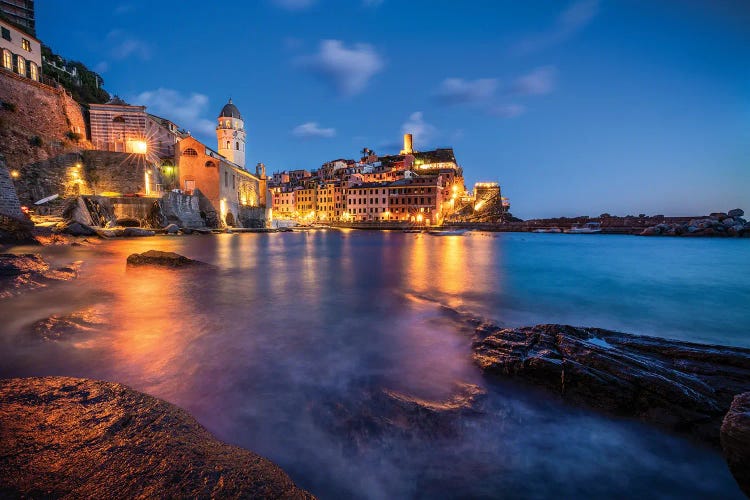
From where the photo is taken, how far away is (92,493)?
1.63 meters

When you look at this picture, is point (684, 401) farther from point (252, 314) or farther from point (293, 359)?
point (252, 314)

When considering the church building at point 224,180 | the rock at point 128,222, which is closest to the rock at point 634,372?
the rock at point 128,222

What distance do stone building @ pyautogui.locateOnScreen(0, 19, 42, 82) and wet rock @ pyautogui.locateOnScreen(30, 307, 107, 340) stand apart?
38630mm

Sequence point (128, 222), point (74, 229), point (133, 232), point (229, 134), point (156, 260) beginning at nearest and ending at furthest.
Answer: point (156, 260) → point (74, 229) → point (133, 232) → point (128, 222) → point (229, 134)

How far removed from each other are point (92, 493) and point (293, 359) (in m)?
2.95

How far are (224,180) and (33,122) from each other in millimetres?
17525

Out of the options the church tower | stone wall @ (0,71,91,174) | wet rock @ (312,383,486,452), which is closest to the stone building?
stone wall @ (0,71,91,174)

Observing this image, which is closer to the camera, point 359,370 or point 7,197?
point 359,370

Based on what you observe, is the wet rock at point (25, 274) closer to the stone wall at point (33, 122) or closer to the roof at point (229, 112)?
the stone wall at point (33, 122)

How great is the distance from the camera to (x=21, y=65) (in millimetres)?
30031

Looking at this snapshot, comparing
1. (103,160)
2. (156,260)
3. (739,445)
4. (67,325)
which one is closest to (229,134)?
(103,160)

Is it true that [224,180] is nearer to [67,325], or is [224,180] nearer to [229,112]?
[229,112]

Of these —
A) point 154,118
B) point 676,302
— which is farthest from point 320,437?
point 154,118

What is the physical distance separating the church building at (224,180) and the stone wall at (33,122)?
34.0ft
